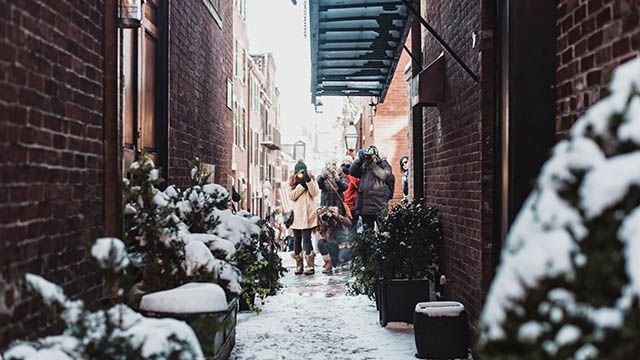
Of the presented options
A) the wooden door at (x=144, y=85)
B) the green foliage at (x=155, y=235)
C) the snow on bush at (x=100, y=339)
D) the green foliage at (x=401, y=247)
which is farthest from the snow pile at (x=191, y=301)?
the green foliage at (x=401, y=247)

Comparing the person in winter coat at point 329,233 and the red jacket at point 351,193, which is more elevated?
the red jacket at point 351,193

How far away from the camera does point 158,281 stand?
4.45m

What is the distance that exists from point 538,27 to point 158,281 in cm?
260

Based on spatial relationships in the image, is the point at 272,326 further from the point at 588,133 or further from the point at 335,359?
the point at 588,133

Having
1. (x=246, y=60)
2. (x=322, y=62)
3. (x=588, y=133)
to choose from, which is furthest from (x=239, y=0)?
(x=588, y=133)

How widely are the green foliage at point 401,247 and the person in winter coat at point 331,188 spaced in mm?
4840

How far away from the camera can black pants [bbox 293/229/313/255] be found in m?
12.1

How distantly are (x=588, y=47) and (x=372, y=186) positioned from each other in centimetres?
766

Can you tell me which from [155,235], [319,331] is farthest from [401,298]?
[155,235]

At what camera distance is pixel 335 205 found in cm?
1319

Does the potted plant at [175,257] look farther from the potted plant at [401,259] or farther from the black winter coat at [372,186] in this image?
the black winter coat at [372,186]

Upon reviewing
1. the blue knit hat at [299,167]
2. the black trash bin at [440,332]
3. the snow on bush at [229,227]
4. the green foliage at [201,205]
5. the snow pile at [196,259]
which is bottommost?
the black trash bin at [440,332]

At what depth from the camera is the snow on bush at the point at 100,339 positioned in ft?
8.04

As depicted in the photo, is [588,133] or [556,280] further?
[588,133]
